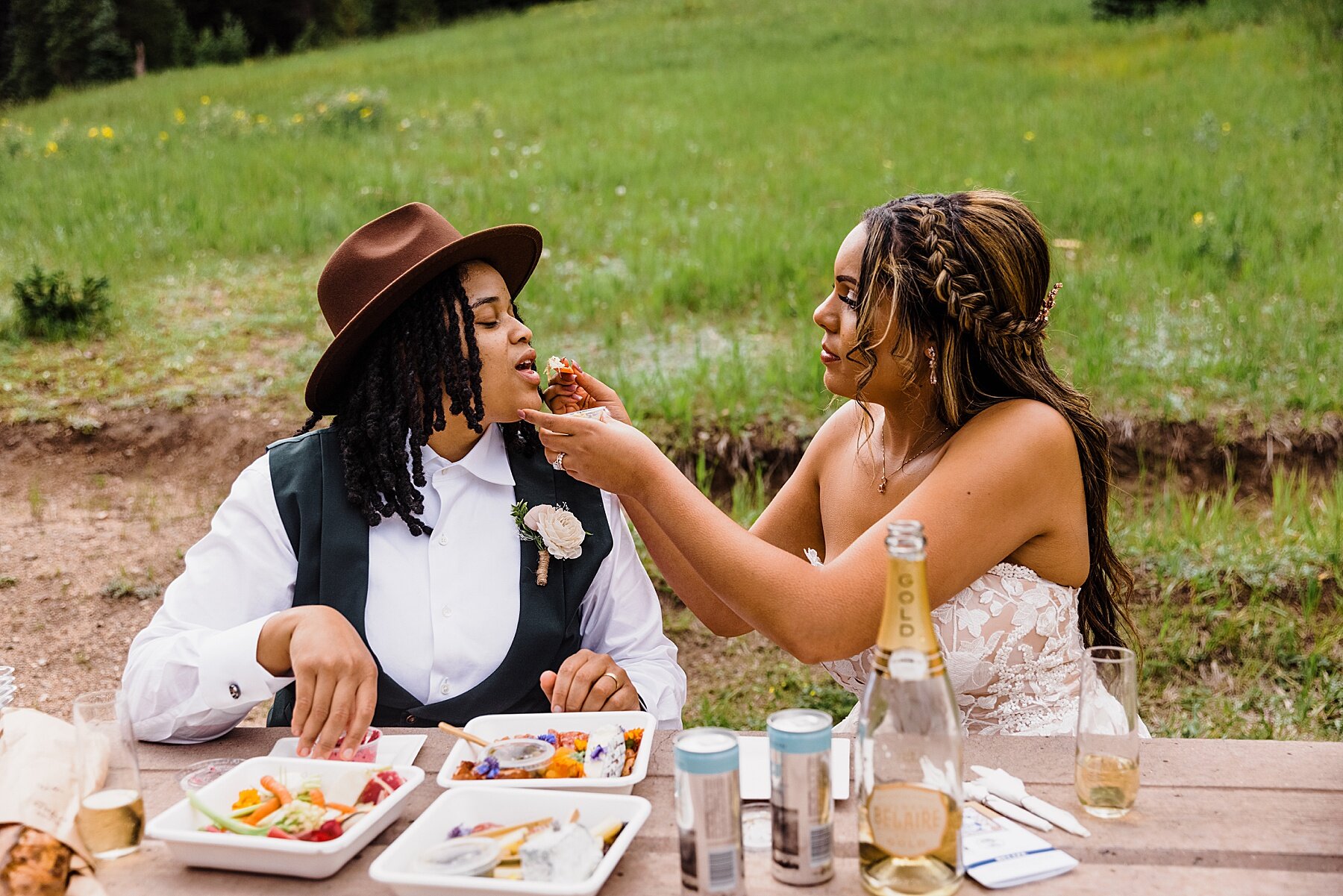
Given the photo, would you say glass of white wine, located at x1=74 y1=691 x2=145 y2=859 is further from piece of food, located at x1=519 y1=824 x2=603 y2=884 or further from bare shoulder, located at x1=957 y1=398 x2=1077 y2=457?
bare shoulder, located at x1=957 y1=398 x2=1077 y2=457

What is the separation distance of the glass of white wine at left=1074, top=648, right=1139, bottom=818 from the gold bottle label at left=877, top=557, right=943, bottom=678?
0.34 meters

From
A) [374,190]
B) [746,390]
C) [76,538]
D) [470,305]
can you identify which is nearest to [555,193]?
A: [374,190]

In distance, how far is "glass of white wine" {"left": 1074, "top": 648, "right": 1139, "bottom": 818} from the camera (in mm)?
1560

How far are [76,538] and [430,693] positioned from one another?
338 cm

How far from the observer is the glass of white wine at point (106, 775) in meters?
1.51

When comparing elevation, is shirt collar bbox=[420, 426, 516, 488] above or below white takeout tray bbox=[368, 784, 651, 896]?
above

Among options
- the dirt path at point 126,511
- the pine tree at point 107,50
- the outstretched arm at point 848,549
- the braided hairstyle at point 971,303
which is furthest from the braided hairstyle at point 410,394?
the pine tree at point 107,50

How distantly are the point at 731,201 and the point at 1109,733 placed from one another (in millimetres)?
7331

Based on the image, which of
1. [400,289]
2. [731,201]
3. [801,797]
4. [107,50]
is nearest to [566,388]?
[400,289]

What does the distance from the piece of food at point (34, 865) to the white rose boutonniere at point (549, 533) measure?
99cm

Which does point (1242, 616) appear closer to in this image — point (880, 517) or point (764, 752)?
point (880, 517)

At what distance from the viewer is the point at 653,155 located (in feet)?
32.4

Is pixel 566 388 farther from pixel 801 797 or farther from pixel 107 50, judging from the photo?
pixel 107 50

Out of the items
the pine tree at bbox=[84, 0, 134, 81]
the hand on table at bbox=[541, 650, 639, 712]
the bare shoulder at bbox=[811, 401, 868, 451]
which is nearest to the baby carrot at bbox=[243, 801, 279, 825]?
the hand on table at bbox=[541, 650, 639, 712]
